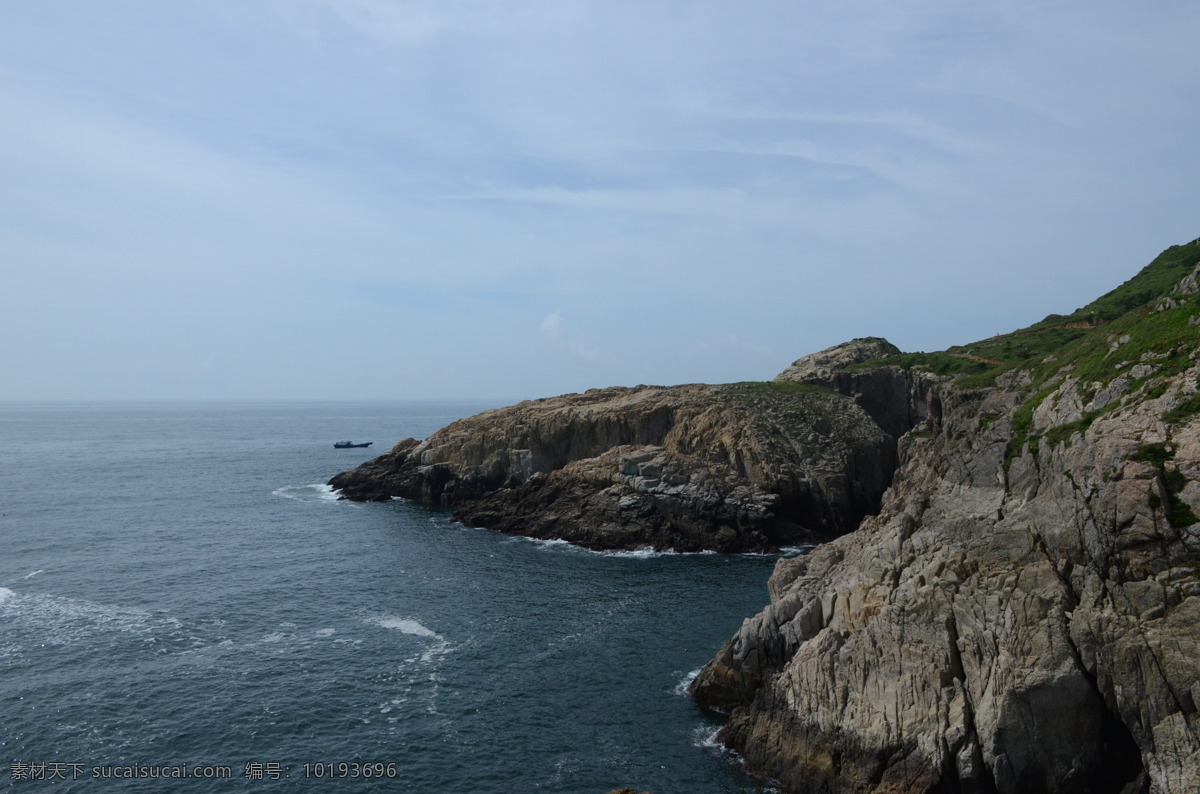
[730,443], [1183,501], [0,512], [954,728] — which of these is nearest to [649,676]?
[954,728]

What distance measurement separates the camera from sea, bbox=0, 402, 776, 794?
3672 cm

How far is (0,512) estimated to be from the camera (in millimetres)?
96062

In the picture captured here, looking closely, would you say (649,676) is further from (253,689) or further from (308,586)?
(308,586)

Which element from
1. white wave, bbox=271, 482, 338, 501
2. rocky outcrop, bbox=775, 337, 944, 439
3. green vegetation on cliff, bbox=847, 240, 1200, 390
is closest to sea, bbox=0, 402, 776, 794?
white wave, bbox=271, 482, 338, 501

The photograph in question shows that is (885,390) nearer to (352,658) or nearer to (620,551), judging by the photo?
(620,551)

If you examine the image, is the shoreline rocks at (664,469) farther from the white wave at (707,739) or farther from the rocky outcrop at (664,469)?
the white wave at (707,739)

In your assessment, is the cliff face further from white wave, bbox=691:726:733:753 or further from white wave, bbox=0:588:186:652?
white wave, bbox=0:588:186:652

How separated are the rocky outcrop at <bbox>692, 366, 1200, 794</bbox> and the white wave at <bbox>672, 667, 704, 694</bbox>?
3.79m

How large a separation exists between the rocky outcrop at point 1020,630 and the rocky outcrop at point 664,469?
39.5 meters

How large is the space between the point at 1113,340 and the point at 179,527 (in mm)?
88731

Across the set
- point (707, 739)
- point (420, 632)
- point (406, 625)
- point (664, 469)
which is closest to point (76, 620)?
point (406, 625)

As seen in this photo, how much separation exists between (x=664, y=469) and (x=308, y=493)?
56046 millimetres

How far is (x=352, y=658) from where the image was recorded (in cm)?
4962

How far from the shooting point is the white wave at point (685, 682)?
4400 centimetres
